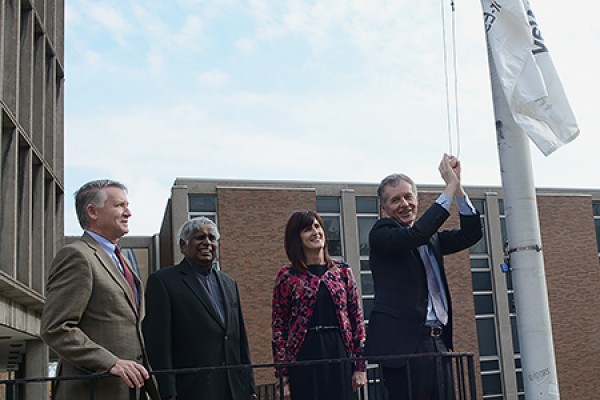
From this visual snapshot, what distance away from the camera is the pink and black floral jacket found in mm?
5168

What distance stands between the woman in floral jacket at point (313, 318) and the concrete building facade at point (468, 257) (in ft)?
87.4

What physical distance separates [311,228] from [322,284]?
1.20 ft

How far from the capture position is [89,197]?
14.3 feet

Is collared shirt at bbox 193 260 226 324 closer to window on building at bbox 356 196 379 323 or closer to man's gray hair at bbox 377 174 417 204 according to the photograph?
man's gray hair at bbox 377 174 417 204

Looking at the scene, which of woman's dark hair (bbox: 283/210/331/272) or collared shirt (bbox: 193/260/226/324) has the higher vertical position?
woman's dark hair (bbox: 283/210/331/272)

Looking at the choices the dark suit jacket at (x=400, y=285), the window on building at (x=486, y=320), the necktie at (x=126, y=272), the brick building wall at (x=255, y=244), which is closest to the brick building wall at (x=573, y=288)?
the window on building at (x=486, y=320)

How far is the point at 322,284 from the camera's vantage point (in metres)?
5.23

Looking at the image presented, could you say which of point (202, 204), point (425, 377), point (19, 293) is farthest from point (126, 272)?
point (202, 204)

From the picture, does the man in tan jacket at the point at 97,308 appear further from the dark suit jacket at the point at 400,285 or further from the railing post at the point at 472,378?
the railing post at the point at 472,378

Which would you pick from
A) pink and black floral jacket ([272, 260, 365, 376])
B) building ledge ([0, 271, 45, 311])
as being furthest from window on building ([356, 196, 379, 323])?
pink and black floral jacket ([272, 260, 365, 376])

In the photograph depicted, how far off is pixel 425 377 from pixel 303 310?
3.00ft

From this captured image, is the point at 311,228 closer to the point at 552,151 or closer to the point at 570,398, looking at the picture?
the point at 552,151

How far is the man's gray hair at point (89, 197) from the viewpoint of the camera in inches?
171

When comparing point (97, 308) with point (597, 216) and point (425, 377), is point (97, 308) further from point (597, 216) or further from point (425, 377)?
point (597, 216)
